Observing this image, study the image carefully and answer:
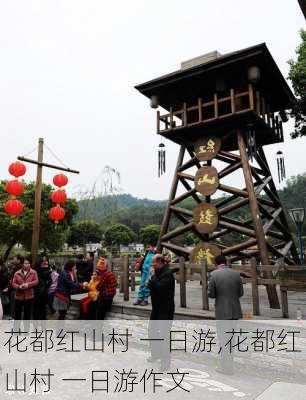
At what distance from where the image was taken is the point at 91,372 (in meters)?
5.21

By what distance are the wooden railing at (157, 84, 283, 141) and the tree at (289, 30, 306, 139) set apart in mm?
707

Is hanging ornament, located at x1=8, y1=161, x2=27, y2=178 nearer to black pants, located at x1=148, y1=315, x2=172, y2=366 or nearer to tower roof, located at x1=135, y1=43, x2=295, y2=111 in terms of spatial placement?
tower roof, located at x1=135, y1=43, x2=295, y2=111

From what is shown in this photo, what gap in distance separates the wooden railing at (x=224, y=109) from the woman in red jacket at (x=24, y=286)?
6561mm

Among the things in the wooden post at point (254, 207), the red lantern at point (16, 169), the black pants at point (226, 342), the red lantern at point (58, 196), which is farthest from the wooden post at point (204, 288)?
the red lantern at point (16, 169)

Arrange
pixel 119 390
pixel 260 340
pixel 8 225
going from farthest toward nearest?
1. pixel 8 225
2. pixel 260 340
3. pixel 119 390

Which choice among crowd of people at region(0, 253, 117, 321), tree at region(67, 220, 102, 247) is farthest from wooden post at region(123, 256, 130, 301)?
tree at region(67, 220, 102, 247)

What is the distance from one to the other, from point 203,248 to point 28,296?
18.1 feet

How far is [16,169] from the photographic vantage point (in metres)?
9.96

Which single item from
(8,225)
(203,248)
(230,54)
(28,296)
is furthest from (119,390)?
Result: (8,225)

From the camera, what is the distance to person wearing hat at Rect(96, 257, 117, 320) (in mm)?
6867

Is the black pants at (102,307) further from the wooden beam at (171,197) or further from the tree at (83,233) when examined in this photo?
the tree at (83,233)

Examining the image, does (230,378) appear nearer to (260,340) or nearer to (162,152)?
(260,340)

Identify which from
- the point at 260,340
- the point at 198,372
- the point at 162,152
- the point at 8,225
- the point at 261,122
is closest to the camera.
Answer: the point at 198,372

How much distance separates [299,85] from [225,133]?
129 inches
